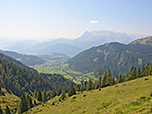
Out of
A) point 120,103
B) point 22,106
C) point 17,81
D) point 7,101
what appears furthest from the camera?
point 17,81

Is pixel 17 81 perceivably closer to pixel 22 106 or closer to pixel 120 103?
pixel 22 106

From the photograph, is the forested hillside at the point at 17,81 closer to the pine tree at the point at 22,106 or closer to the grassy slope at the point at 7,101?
the grassy slope at the point at 7,101

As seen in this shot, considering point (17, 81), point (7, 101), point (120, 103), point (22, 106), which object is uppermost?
point (120, 103)

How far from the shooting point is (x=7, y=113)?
70.5 meters

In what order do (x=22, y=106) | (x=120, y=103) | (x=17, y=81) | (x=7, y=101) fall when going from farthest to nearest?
(x=17, y=81)
(x=7, y=101)
(x=22, y=106)
(x=120, y=103)

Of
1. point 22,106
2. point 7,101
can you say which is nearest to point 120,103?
point 22,106

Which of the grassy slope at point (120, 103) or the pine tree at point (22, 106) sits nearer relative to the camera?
the grassy slope at point (120, 103)

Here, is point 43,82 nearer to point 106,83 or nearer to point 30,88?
point 30,88

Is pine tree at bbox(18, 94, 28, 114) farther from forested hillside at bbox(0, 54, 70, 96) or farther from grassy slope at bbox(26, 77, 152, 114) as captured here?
forested hillside at bbox(0, 54, 70, 96)

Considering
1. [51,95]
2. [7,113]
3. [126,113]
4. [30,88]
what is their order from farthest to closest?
[30,88] < [51,95] < [7,113] < [126,113]

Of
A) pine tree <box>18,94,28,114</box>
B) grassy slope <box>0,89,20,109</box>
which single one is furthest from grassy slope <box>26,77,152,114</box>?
grassy slope <box>0,89,20,109</box>

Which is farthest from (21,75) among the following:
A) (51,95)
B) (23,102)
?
(23,102)

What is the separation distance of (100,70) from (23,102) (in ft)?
192

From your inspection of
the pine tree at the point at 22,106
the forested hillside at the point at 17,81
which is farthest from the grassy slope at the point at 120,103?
the forested hillside at the point at 17,81
